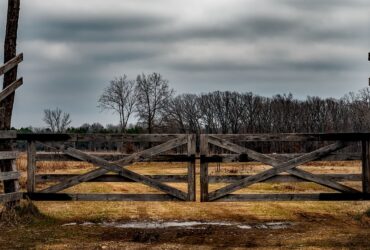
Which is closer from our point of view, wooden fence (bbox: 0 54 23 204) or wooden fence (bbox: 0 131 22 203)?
wooden fence (bbox: 0 131 22 203)

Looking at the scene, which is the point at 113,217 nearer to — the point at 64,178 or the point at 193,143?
the point at 64,178

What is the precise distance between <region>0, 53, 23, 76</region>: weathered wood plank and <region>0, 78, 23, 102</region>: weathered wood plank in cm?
33

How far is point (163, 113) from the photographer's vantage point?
79.1 meters

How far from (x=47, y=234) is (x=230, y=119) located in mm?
81882

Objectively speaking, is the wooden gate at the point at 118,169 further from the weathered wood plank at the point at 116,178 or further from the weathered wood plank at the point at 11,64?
the weathered wood plank at the point at 11,64

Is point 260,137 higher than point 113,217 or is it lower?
higher

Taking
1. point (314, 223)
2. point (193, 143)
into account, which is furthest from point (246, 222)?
point (193, 143)

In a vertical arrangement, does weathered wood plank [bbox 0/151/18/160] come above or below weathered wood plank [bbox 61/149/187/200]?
above

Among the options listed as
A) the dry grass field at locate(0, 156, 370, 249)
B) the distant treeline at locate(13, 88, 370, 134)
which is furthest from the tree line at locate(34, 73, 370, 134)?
the dry grass field at locate(0, 156, 370, 249)

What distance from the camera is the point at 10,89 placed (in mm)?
11453

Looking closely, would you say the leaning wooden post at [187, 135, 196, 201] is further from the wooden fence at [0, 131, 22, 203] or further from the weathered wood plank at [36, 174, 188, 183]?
the wooden fence at [0, 131, 22, 203]

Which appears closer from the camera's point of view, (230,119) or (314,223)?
(314,223)

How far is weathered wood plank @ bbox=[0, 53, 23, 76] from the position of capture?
11258mm

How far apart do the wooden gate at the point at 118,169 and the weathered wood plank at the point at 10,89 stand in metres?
0.97
